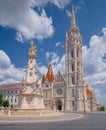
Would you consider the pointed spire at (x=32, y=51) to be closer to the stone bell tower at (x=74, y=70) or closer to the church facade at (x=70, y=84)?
the church facade at (x=70, y=84)

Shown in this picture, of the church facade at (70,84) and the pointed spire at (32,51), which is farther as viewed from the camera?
the church facade at (70,84)

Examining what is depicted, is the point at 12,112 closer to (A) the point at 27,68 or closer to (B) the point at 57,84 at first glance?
(A) the point at 27,68

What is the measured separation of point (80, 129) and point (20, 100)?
2103cm

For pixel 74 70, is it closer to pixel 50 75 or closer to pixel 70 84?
pixel 70 84

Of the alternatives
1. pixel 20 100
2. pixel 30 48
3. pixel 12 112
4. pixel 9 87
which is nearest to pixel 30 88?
pixel 20 100

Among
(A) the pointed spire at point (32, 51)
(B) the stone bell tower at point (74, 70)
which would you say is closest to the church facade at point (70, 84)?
(B) the stone bell tower at point (74, 70)

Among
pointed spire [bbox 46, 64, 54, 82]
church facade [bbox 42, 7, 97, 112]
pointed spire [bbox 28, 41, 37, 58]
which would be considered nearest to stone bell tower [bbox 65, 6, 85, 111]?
church facade [bbox 42, 7, 97, 112]

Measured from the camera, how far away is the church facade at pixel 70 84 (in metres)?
75.0

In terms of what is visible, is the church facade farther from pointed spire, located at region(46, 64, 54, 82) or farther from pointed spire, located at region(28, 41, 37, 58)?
pointed spire, located at region(28, 41, 37, 58)

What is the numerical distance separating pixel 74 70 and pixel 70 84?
263 inches

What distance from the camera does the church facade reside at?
246 ft

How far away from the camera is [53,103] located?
265 ft

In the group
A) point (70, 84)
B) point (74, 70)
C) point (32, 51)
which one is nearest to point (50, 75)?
point (70, 84)

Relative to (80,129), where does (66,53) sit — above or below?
above
